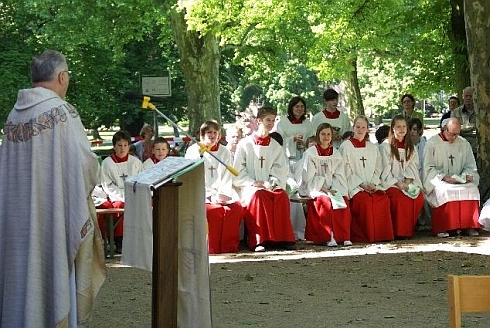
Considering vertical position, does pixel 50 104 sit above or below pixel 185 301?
above

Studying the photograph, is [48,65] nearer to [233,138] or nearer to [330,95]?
[233,138]

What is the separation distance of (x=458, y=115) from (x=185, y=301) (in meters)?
9.56

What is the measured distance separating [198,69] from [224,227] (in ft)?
49.6

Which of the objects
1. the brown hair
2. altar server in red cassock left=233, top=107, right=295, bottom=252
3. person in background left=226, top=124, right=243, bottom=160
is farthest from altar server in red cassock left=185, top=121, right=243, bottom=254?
the brown hair

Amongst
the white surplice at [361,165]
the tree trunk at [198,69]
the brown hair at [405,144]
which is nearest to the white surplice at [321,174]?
the white surplice at [361,165]

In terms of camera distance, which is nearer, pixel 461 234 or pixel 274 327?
pixel 274 327

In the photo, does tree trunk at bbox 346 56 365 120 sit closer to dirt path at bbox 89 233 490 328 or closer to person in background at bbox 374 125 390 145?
person in background at bbox 374 125 390 145

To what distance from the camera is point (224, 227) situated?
1359 centimetres

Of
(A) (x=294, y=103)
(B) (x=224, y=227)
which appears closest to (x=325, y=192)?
(B) (x=224, y=227)

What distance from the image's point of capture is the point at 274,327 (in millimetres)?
8688

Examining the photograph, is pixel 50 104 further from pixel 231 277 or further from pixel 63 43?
pixel 63 43

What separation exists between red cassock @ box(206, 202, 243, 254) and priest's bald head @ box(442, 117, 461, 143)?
3193mm

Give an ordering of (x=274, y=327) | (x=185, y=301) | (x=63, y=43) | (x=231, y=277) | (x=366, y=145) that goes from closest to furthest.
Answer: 1. (x=185, y=301)
2. (x=274, y=327)
3. (x=231, y=277)
4. (x=366, y=145)
5. (x=63, y=43)

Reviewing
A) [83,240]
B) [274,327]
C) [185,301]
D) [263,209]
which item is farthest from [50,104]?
[263,209]
